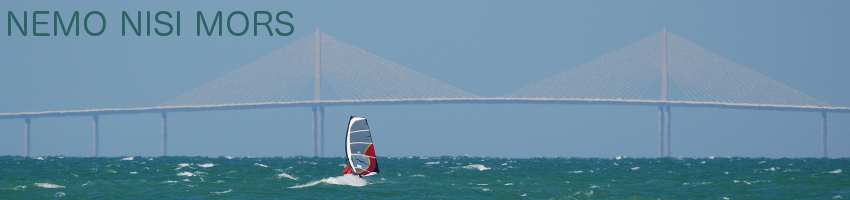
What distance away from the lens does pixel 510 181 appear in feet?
153

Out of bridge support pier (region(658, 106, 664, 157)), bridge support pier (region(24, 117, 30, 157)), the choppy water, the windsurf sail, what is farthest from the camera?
bridge support pier (region(24, 117, 30, 157))

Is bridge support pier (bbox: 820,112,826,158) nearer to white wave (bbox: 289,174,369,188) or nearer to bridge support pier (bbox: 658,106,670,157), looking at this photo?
bridge support pier (bbox: 658,106,670,157)

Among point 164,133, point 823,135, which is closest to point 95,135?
point 164,133

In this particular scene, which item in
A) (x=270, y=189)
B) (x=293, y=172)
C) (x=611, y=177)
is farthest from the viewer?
(x=293, y=172)

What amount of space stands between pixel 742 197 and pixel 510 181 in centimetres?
1053

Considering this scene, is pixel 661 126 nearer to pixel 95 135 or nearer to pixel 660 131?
pixel 660 131

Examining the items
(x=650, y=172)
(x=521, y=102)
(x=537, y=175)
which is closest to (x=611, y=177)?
(x=537, y=175)

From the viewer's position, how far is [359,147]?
136 ft

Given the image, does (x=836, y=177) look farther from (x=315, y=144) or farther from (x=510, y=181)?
(x=315, y=144)

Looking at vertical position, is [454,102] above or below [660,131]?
above

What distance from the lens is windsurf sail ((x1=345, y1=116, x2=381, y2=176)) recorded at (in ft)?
134

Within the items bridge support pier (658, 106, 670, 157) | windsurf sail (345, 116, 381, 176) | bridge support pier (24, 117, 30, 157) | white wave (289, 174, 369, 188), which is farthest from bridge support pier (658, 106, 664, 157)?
windsurf sail (345, 116, 381, 176)

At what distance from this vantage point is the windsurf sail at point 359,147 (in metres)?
40.8

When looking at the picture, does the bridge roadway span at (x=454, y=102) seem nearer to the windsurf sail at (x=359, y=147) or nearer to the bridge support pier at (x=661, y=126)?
the bridge support pier at (x=661, y=126)
